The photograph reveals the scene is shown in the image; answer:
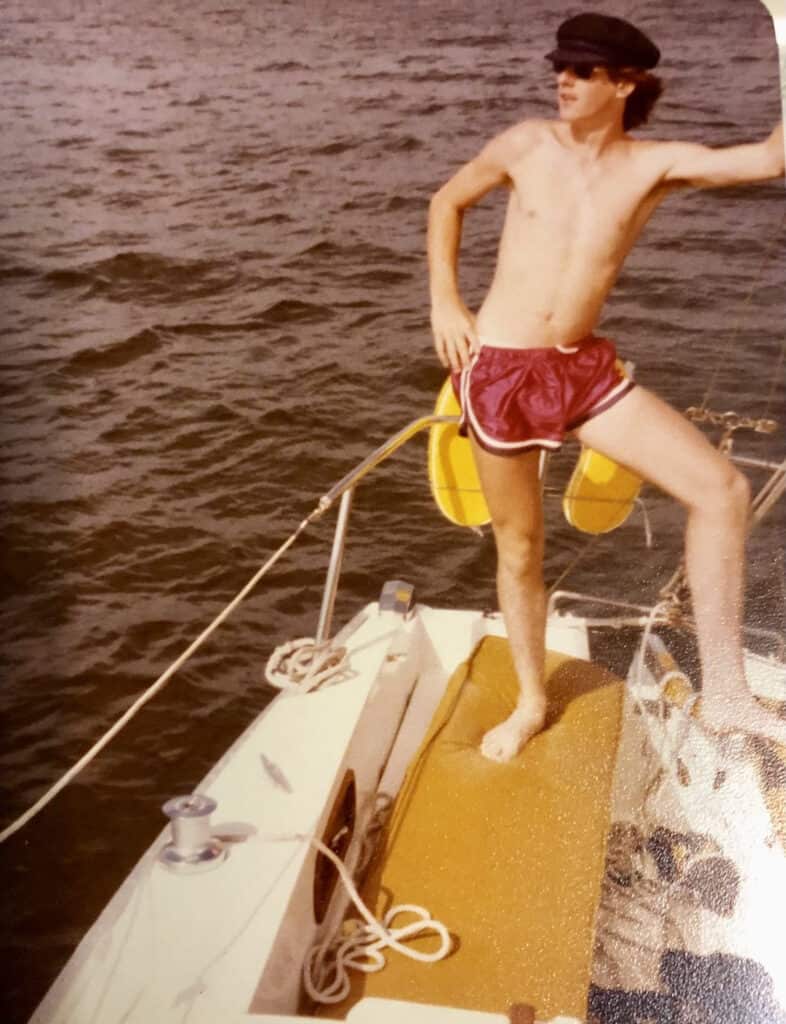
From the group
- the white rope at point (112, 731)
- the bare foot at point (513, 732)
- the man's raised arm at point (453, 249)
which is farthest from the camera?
the bare foot at point (513, 732)

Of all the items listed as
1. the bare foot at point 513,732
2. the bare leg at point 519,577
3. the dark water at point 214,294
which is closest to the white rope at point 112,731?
the dark water at point 214,294

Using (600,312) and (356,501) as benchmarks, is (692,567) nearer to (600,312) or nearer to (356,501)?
(600,312)

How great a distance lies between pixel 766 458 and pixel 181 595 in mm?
690

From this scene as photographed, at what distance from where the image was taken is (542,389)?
1028 millimetres

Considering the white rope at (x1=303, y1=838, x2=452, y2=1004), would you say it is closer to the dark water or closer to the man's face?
the dark water

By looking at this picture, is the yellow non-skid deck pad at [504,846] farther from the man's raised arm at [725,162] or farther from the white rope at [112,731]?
the man's raised arm at [725,162]

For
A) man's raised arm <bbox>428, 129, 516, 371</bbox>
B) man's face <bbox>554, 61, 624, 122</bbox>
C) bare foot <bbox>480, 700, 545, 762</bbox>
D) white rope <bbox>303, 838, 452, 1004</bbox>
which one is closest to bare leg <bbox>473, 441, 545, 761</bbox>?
bare foot <bbox>480, 700, 545, 762</bbox>

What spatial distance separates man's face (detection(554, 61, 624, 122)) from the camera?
0.98 meters

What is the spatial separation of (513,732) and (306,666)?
26 cm

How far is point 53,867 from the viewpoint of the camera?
105cm

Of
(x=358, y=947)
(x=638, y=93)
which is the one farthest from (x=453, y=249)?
(x=358, y=947)

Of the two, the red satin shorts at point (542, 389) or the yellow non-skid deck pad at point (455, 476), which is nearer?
the red satin shorts at point (542, 389)

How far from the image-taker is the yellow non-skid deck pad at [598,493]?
109cm

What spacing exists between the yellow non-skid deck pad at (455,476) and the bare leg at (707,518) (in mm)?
163
